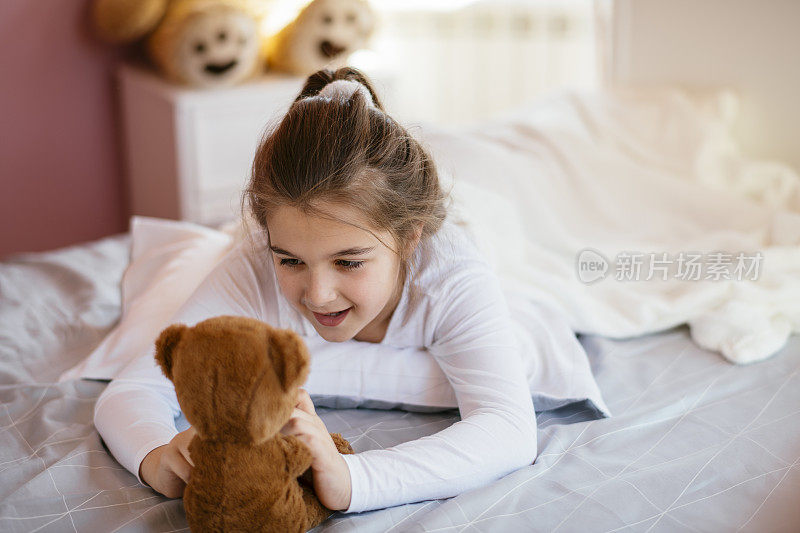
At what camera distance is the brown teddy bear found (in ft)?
2.32

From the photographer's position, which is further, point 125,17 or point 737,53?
point 125,17

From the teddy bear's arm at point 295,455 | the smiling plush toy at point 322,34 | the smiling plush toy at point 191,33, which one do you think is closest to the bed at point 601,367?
the teddy bear's arm at point 295,455

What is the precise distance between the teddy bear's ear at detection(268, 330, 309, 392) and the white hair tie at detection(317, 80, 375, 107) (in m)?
0.38

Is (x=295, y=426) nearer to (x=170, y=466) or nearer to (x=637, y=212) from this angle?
(x=170, y=466)

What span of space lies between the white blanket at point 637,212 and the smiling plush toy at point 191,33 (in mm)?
740

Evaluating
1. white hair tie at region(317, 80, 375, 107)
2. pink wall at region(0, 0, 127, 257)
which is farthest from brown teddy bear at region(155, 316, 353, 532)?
pink wall at region(0, 0, 127, 257)

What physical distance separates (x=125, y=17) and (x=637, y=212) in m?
1.45

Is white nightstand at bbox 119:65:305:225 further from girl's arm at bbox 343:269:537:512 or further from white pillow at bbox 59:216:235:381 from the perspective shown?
girl's arm at bbox 343:269:537:512

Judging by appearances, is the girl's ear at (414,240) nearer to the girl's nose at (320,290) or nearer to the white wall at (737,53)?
the girl's nose at (320,290)

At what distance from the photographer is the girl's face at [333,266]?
3.00 ft

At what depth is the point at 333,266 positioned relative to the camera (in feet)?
3.06

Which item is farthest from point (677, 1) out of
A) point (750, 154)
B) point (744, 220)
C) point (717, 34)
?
point (744, 220)

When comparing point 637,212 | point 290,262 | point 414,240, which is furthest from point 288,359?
point 637,212

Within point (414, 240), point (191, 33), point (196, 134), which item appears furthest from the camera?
point (196, 134)
